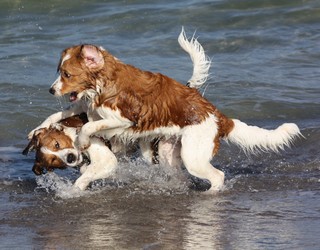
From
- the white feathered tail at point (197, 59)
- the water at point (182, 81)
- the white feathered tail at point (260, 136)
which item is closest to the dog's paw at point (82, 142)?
the water at point (182, 81)

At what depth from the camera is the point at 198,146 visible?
27.0 feet

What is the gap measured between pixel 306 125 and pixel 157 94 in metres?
3.40

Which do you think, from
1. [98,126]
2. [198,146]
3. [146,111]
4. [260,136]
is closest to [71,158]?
[98,126]

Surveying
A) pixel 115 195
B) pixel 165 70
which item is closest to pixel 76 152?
pixel 115 195

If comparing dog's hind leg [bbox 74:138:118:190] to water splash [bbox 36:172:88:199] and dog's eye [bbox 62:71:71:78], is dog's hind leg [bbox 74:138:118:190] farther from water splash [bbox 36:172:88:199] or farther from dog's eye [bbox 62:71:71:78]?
dog's eye [bbox 62:71:71:78]

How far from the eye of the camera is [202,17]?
1639cm

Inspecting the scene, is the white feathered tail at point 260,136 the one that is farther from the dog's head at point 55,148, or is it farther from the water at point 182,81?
the dog's head at point 55,148

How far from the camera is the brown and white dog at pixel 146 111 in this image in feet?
25.6

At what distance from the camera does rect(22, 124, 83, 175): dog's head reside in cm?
817

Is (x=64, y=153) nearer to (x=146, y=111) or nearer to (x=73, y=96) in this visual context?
(x=73, y=96)

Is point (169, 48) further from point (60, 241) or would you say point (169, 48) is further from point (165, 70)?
point (60, 241)

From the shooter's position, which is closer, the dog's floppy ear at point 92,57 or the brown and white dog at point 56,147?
the dog's floppy ear at point 92,57

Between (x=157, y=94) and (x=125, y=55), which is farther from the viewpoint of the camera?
(x=125, y=55)

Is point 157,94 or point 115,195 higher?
point 157,94
